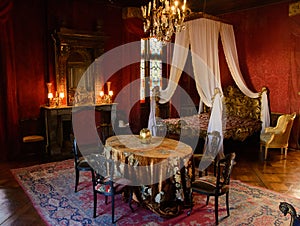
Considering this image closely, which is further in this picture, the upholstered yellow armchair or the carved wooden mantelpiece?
the carved wooden mantelpiece

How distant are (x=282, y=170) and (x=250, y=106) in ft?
7.15

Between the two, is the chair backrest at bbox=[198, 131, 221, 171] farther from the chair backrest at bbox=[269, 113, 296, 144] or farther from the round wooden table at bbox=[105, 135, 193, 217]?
the chair backrest at bbox=[269, 113, 296, 144]

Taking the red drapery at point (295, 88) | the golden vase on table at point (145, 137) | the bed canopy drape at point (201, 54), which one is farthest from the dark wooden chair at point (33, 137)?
the red drapery at point (295, 88)

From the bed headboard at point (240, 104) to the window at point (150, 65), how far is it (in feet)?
6.32

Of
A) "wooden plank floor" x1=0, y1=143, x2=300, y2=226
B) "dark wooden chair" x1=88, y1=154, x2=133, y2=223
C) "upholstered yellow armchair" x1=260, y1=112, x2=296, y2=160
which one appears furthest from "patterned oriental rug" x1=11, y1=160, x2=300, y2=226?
"upholstered yellow armchair" x1=260, y1=112, x2=296, y2=160

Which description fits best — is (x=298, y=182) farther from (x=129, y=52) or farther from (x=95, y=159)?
(x=129, y=52)

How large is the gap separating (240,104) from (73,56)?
4.06m

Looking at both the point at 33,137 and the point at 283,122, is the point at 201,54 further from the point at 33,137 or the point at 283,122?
the point at 33,137

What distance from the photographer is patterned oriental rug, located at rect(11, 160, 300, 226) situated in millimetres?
3119

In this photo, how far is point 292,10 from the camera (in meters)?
6.02

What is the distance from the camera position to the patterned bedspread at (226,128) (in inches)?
211

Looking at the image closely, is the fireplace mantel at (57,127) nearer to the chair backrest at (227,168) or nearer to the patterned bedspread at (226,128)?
the patterned bedspread at (226,128)

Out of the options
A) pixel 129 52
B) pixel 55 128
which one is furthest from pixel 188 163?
pixel 129 52

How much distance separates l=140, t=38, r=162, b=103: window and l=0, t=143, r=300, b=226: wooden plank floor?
289 cm
